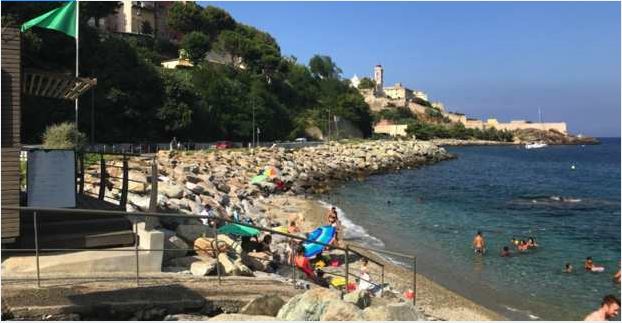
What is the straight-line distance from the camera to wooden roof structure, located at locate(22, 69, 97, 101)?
361 inches

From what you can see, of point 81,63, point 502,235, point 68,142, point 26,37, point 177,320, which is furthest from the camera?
point 81,63

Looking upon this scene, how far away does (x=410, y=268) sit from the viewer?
17734mm

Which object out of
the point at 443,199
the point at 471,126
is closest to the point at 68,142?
the point at 443,199

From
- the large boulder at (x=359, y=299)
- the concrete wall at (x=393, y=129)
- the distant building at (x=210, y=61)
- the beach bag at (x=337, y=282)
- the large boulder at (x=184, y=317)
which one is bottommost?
the beach bag at (x=337, y=282)

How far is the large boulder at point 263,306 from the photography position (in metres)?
6.89

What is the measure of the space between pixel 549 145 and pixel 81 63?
16700 cm

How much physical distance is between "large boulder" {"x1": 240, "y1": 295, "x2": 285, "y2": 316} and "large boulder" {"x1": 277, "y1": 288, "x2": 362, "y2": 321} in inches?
9.3

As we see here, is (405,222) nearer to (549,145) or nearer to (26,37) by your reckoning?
(26,37)

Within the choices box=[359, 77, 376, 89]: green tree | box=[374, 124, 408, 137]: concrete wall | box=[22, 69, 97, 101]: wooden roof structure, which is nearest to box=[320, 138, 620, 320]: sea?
box=[22, 69, 97, 101]: wooden roof structure

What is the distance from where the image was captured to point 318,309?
6.46 metres

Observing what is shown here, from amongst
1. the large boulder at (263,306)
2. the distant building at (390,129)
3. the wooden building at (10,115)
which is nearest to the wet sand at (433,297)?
the large boulder at (263,306)

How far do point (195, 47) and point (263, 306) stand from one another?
300ft

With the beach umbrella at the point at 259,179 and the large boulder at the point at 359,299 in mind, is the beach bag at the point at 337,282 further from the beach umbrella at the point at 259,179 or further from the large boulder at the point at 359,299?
the beach umbrella at the point at 259,179

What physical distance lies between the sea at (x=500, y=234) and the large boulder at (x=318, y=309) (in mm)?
8545
